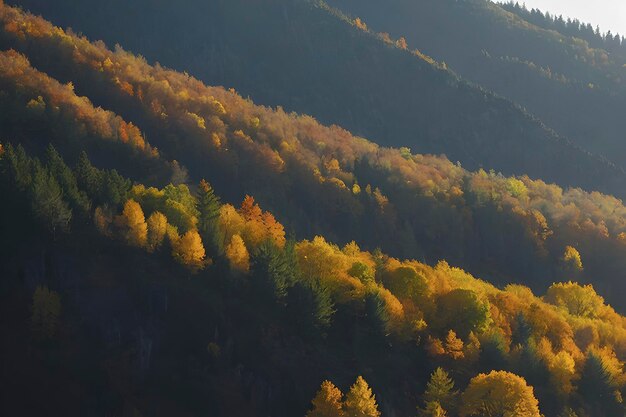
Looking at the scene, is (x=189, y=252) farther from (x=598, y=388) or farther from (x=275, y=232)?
(x=598, y=388)

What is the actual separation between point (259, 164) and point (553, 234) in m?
79.8

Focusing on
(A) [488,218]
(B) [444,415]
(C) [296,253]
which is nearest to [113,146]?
(C) [296,253]

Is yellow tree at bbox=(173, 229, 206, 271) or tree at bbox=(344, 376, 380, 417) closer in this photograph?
tree at bbox=(344, 376, 380, 417)

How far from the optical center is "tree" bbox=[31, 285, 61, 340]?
65.8m

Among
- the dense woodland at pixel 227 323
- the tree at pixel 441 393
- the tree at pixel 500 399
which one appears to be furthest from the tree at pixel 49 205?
the tree at pixel 500 399

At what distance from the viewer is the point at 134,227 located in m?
76.8

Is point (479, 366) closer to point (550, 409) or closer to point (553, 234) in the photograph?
point (550, 409)

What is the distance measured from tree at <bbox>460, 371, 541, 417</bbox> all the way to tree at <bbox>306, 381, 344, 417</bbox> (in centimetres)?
1434

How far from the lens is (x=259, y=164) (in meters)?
160

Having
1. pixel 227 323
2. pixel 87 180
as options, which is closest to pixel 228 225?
pixel 87 180

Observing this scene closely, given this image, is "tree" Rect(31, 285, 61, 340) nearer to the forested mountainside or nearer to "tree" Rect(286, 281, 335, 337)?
"tree" Rect(286, 281, 335, 337)

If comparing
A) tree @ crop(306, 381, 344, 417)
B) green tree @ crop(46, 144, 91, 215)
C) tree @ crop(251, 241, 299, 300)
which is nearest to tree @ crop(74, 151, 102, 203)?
green tree @ crop(46, 144, 91, 215)

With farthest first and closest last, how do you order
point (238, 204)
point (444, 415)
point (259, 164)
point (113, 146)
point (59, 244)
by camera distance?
point (259, 164) → point (238, 204) → point (113, 146) → point (59, 244) → point (444, 415)

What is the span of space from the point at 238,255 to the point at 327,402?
22439mm
